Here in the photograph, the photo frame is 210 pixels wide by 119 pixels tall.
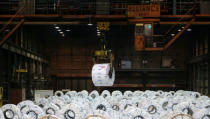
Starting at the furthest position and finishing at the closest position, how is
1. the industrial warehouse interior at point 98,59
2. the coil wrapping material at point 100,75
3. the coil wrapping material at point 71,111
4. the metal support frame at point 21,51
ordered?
the industrial warehouse interior at point 98,59 → the metal support frame at point 21,51 → the coil wrapping material at point 100,75 → the coil wrapping material at point 71,111

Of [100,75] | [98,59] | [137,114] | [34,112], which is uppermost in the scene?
[98,59]

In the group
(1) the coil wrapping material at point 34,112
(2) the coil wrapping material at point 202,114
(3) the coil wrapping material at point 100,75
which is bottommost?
(1) the coil wrapping material at point 34,112

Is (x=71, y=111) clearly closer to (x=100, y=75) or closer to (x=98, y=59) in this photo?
(x=100, y=75)

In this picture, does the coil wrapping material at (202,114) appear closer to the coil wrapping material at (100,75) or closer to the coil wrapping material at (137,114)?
the coil wrapping material at (137,114)

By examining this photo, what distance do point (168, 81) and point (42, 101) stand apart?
80.6 feet

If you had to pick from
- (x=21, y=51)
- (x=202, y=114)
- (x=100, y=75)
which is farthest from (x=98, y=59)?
(x=202, y=114)

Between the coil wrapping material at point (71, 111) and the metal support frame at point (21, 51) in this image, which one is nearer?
the coil wrapping material at point (71, 111)

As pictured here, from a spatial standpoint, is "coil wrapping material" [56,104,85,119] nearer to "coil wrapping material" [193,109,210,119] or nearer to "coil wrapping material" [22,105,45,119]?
"coil wrapping material" [22,105,45,119]

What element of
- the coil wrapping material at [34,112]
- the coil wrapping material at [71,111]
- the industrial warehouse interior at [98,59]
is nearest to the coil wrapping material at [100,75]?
the industrial warehouse interior at [98,59]

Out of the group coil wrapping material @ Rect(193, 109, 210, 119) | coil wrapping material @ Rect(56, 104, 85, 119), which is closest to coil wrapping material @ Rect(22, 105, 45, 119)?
coil wrapping material @ Rect(56, 104, 85, 119)

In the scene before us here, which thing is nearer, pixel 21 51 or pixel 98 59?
pixel 98 59

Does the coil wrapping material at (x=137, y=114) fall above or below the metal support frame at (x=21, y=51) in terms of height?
below

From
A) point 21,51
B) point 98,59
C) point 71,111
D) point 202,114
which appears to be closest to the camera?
point 202,114

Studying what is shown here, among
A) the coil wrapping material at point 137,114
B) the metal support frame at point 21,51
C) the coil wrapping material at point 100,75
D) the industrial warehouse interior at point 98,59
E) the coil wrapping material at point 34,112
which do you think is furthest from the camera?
the industrial warehouse interior at point 98,59
